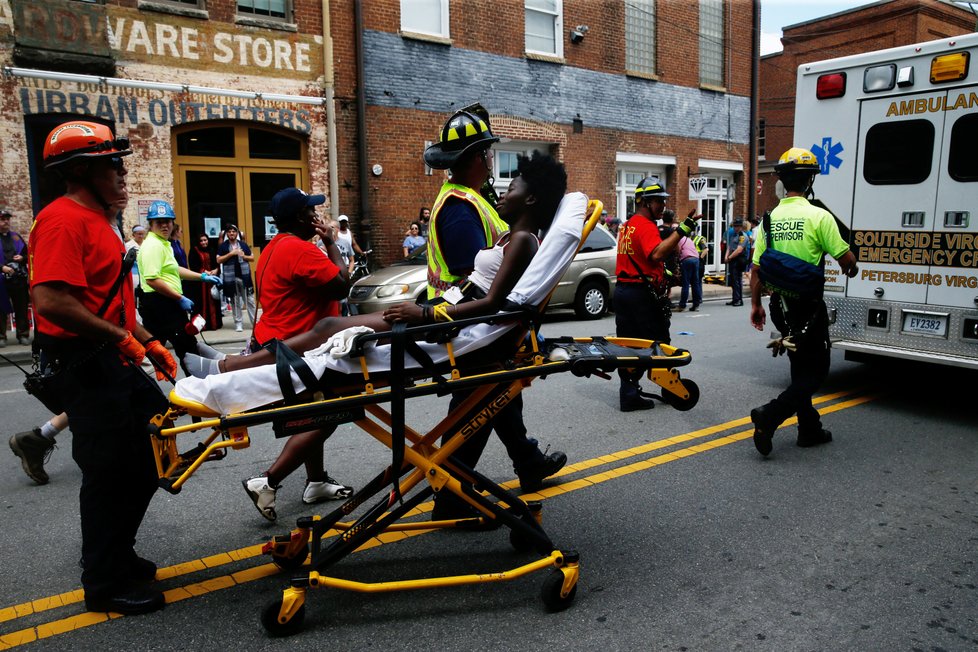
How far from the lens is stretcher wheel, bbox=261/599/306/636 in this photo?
303cm

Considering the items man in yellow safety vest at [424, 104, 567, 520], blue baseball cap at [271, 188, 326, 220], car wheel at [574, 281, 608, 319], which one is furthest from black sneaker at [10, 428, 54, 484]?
car wheel at [574, 281, 608, 319]

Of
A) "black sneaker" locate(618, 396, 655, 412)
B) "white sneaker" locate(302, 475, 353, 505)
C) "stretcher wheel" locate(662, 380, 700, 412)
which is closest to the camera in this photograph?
"stretcher wheel" locate(662, 380, 700, 412)

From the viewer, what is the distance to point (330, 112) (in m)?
15.0

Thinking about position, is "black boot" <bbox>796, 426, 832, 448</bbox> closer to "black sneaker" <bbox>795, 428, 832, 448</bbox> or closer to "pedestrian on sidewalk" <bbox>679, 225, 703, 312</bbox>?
"black sneaker" <bbox>795, 428, 832, 448</bbox>

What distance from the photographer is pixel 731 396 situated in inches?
285

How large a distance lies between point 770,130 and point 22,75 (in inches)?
1348

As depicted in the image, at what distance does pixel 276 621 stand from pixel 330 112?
526 inches

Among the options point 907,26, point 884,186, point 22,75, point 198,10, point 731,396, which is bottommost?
point 731,396

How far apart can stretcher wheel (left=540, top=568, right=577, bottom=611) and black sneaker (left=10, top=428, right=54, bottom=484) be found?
3625 millimetres

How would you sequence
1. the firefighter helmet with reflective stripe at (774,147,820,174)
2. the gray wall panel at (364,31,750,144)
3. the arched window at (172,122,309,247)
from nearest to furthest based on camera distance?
the firefighter helmet with reflective stripe at (774,147,820,174) → the arched window at (172,122,309,247) → the gray wall panel at (364,31,750,144)

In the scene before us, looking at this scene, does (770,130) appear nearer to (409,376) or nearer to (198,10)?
(198,10)

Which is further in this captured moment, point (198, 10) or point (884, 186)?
point (198, 10)

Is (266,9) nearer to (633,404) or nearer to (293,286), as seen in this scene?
(633,404)

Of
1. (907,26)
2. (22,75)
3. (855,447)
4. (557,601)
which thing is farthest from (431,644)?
(907,26)
